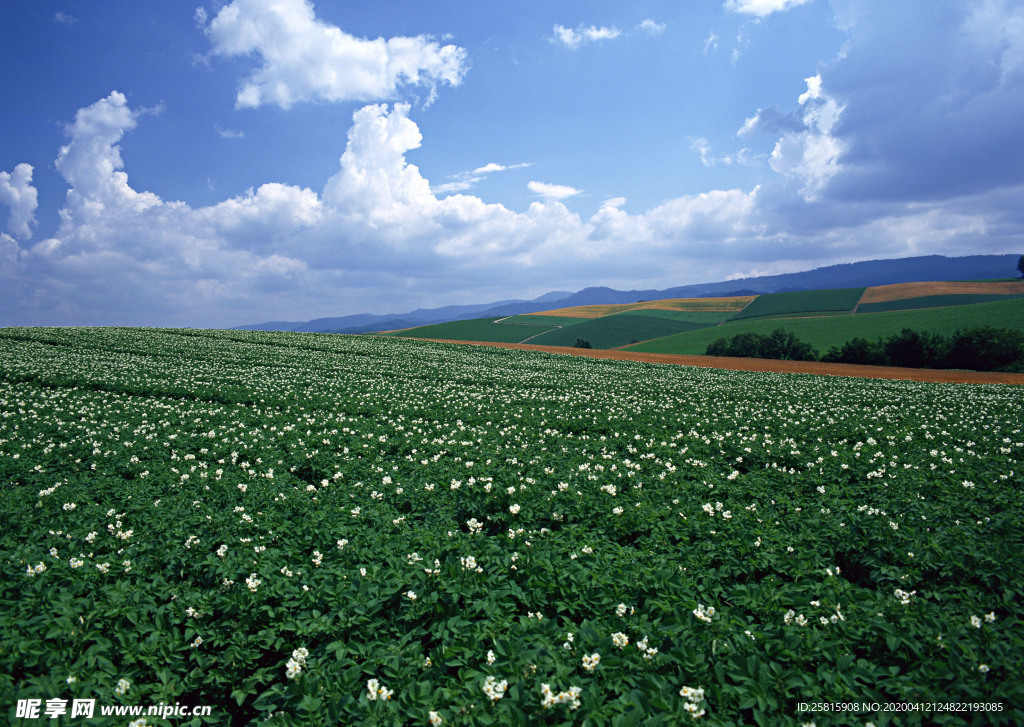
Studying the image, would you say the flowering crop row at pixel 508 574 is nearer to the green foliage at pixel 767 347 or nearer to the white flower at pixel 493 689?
the white flower at pixel 493 689

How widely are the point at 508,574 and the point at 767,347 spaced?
65.2 m

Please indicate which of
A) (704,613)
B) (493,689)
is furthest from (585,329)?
(493,689)

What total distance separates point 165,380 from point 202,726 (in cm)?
2196

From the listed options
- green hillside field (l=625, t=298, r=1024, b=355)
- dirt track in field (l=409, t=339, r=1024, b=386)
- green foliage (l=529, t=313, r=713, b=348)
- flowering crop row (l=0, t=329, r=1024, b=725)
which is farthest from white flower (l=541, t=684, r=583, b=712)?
green foliage (l=529, t=313, r=713, b=348)

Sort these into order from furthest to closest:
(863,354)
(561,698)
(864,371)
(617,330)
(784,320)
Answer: (617,330) → (784,320) → (863,354) → (864,371) → (561,698)

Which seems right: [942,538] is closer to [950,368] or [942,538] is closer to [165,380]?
[165,380]

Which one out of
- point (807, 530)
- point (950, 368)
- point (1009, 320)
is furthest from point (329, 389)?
point (1009, 320)

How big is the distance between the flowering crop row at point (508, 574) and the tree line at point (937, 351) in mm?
44998

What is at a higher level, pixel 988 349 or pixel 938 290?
pixel 938 290

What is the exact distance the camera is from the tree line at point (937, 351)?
4219 centimetres

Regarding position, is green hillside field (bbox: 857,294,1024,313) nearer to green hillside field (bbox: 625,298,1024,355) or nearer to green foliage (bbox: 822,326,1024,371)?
green hillside field (bbox: 625,298,1024,355)

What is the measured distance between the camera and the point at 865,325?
240 ft

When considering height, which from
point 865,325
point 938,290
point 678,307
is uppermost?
point 938,290

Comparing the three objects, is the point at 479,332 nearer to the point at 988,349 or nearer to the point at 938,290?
the point at 988,349
